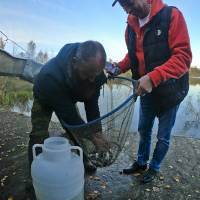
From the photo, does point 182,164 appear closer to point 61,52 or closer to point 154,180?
point 154,180

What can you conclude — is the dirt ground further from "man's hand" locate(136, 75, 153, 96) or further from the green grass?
the green grass

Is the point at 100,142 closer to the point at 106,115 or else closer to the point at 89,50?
the point at 106,115

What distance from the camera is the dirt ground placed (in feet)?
12.6

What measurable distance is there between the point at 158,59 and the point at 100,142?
1082mm

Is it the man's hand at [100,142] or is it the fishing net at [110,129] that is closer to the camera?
the fishing net at [110,129]

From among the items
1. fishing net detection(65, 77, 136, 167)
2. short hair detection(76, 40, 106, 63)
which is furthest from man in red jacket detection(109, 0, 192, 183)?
short hair detection(76, 40, 106, 63)

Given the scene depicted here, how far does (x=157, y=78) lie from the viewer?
317cm

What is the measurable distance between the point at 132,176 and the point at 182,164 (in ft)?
3.60

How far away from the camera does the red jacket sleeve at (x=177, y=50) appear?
3.21 m

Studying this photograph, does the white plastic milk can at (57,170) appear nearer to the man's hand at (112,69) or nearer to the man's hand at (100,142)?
the man's hand at (100,142)

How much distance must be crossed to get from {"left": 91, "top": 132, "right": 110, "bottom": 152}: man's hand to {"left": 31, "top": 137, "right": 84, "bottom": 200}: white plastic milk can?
0.35 metres

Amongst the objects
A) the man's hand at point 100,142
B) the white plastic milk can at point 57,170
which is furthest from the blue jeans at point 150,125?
the white plastic milk can at point 57,170

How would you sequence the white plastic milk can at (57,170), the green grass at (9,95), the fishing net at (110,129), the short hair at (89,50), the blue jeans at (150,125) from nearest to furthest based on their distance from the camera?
the white plastic milk can at (57,170)
the short hair at (89,50)
the fishing net at (110,129)
the blue jeans at (150,125)
the green grass at (9,95)

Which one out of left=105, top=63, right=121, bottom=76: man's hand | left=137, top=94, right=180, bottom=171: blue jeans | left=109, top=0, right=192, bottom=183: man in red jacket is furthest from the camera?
left=105, top=63, right=121, bottom=76: man's hand
